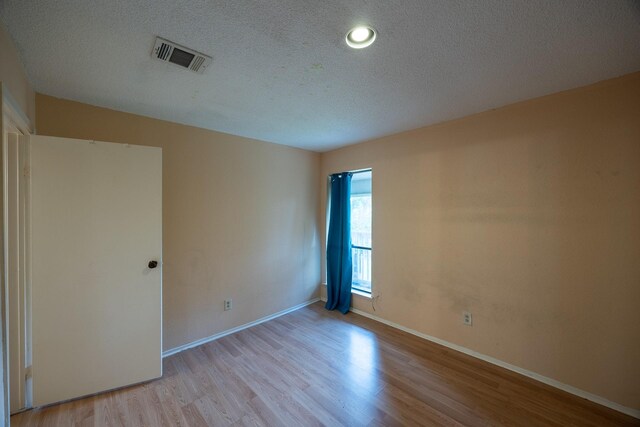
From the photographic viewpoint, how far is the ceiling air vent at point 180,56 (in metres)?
1.38

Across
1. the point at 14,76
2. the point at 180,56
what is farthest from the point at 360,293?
the point at 14,76

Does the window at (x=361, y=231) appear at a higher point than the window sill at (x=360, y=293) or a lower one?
higher

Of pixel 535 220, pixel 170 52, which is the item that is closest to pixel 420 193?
pixel 535 220

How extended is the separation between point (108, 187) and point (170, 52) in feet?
3.81

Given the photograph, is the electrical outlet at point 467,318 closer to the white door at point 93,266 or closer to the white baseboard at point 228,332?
the white baseboard at point 228,332

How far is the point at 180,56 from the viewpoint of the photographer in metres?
1.48

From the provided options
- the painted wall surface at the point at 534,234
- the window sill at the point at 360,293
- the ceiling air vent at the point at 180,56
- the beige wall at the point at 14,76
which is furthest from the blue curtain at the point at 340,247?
the beige wall at the point at 14,76

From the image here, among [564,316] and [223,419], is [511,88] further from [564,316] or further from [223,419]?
[223,419]

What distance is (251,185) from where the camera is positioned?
3.10 m

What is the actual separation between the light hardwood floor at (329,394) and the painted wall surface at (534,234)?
0.29 metres

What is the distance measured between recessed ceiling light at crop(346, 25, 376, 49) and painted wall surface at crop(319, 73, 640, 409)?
5.22 feet

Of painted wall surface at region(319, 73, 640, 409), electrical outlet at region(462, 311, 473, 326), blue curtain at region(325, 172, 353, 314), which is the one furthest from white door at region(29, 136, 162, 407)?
electrical outlet at region(462, 311, 473, 326)

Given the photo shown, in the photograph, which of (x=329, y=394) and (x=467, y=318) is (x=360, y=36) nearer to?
(x=329, y=394)

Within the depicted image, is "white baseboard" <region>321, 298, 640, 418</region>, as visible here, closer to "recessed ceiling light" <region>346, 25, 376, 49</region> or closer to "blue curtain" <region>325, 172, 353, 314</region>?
"blue curtain" <region>325, 172, 353, 314</region>
